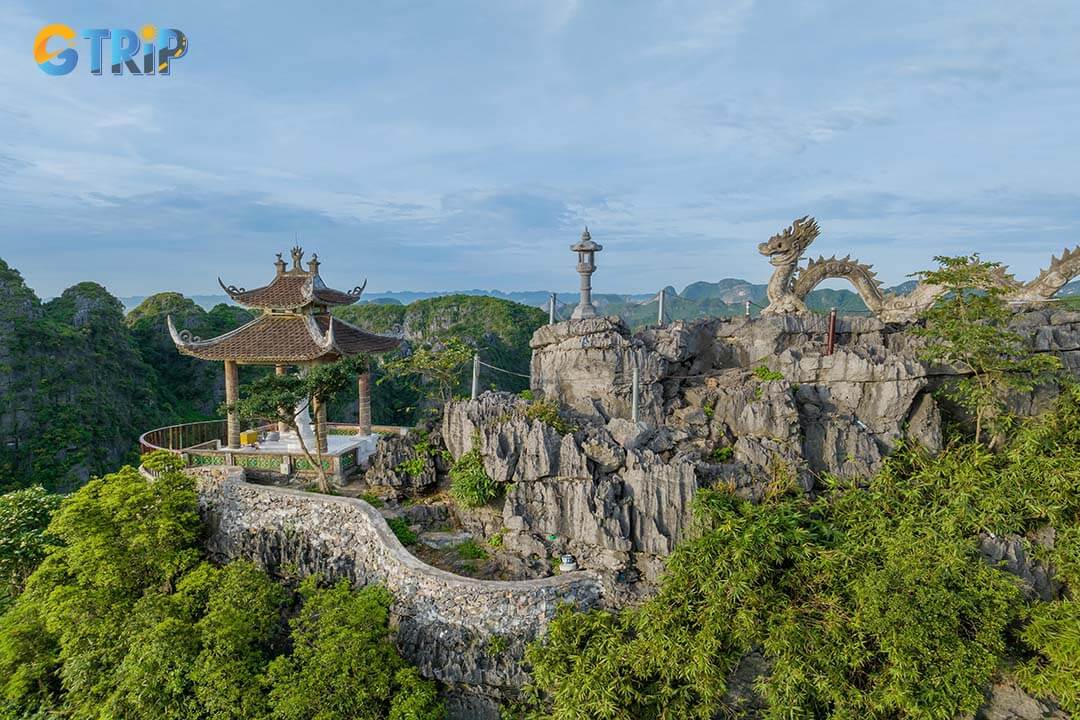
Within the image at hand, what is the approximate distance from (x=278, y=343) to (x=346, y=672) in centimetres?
824

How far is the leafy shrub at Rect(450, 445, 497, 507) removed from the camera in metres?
10.7

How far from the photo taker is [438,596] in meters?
9.24

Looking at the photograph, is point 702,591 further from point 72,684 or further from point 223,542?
point 72,684

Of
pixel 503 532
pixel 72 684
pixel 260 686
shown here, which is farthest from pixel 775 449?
pixel 72 684

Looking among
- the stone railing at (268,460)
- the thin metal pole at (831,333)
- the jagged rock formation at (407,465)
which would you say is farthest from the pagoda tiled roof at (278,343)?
the thin metal pole at (831,333)

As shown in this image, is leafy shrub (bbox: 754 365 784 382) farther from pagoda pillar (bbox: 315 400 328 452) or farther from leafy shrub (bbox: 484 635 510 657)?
pagoda pillar (bbox: 315 400 328 452)

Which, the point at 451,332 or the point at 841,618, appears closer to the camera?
the point at 841,618

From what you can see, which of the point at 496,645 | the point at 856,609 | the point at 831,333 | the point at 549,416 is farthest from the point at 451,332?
the point at 856,609

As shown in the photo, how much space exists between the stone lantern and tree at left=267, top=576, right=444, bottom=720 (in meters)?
7.59

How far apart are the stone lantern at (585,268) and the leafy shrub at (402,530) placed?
5.91 m

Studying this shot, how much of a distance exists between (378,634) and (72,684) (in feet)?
17.1

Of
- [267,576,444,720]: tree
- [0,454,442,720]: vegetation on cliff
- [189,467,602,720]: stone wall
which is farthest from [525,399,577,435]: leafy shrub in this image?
[267,576,444,720]: tree

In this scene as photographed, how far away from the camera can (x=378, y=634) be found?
8766 millimetres

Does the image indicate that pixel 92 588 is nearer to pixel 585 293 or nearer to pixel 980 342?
pixel 585 293
